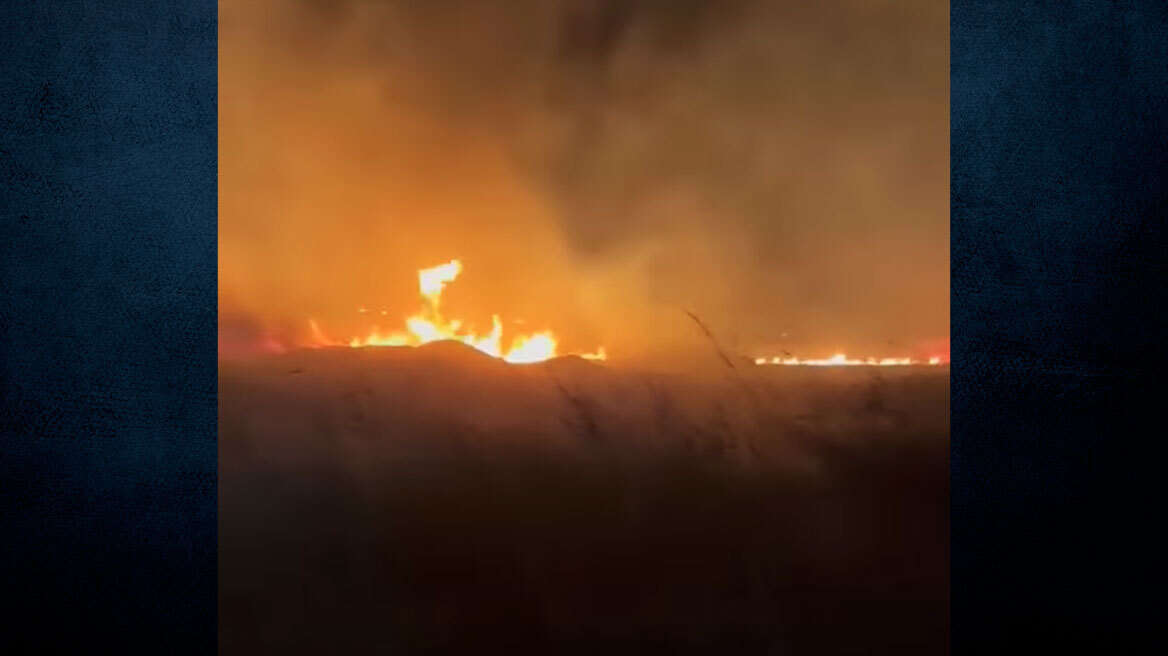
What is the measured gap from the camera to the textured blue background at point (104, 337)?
2205 millimetres

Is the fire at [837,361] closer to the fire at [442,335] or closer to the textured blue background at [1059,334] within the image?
the textured blue background at [1059,334]

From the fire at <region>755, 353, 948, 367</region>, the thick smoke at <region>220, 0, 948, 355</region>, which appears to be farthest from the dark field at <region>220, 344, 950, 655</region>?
the thick smoke at <region>220, 0, 948, 355</region>

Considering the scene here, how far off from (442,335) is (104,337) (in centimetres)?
76

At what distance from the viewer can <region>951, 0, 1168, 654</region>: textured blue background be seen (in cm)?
223

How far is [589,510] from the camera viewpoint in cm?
230

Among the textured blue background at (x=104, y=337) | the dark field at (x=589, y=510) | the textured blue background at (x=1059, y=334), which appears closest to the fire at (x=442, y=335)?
the dark field at (x=589, y=510)

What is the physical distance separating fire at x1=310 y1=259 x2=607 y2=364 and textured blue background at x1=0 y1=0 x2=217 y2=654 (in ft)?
1.20

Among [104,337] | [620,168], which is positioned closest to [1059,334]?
[620,168]

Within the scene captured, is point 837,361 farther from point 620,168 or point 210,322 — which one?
point 210,322

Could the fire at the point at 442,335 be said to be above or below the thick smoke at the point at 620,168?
below

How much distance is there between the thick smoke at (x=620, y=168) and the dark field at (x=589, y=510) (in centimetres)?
13

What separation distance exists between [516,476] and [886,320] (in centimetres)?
94

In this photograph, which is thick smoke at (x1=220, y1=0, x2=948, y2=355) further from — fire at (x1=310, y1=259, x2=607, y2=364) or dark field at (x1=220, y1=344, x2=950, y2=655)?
dark field at (x1=220, y1=344, x2=950, y2=655)

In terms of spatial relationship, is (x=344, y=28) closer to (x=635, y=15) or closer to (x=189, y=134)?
(x=189, y=134)
